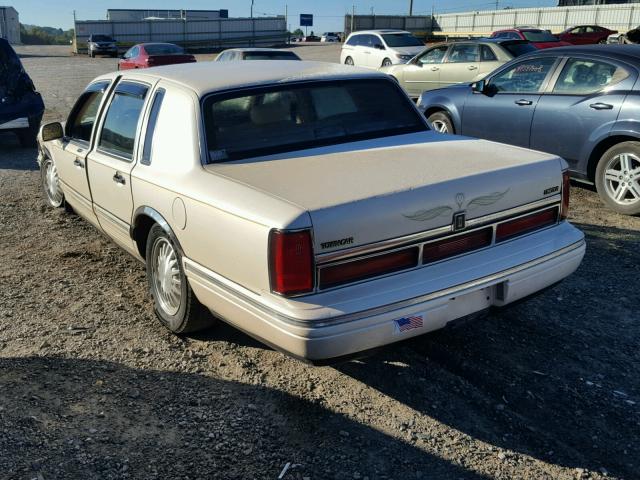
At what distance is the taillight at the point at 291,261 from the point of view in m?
3.00

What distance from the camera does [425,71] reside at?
1484 cm

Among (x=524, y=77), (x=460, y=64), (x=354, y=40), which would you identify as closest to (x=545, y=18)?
(x=354, y=40)

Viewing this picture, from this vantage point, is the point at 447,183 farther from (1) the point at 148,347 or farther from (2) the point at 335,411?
(1) the point at 148,347

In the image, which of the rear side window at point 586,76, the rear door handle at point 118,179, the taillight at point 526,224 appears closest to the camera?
the taillight at point 526,224

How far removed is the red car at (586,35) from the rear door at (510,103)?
2471 centimetres

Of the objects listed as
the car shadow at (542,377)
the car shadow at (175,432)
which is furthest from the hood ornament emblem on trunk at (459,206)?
the car shadow at (175,432)

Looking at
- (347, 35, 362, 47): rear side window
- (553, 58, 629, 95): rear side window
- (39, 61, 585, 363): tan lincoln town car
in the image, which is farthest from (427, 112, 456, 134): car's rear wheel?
(347, 35, 362, 47): rear side window

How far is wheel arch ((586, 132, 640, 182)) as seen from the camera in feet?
21.7

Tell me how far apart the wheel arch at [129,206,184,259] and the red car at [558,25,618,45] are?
97.9 feet

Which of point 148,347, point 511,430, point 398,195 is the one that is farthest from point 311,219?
point 148,347

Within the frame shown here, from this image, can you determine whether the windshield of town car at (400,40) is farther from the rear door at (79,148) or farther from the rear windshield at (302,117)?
the rear windshield at (302,117)

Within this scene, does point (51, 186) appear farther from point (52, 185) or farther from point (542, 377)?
point (542, 377)

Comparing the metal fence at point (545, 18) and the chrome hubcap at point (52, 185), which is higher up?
the metal fence at point (545, 18)

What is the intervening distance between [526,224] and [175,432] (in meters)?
2.15
